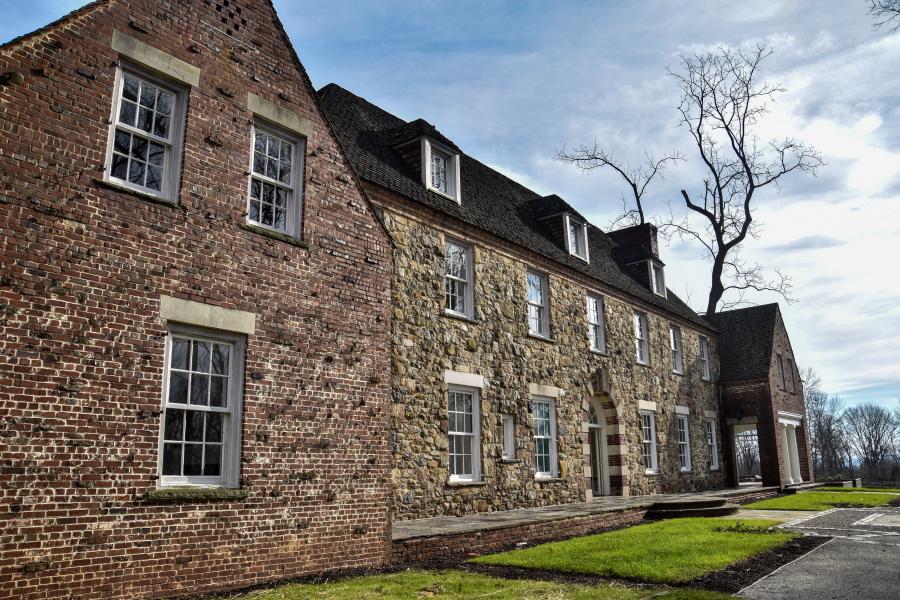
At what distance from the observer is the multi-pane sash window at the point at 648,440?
22422 millimetres

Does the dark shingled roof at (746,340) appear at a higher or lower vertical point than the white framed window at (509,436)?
higher

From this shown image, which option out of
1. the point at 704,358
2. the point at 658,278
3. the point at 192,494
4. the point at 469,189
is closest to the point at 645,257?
the point at 658,278

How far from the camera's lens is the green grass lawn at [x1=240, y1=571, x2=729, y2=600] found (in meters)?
7.36

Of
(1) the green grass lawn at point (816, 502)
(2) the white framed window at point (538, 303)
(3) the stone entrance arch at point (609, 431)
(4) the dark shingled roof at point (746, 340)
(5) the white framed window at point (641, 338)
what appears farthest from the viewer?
(4) the dark shingled roof at point (746, 340)

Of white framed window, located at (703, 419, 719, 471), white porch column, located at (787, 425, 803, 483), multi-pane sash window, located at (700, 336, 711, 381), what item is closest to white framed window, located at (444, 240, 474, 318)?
white framed window, located at (703, 419, 719, 471)

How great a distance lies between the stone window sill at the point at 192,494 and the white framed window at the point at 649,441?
1673 centimetres

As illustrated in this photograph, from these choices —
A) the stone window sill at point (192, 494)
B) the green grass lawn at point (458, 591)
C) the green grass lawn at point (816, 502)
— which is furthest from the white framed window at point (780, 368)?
the stone window sill at point (192, 494)

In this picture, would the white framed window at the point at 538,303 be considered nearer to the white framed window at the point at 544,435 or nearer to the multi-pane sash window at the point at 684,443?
the white framed window at the point at 544,435

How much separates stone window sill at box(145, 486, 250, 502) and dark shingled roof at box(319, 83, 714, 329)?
6.87 metres

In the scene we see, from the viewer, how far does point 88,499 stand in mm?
6945

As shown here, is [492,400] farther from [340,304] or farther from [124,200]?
[124,200]

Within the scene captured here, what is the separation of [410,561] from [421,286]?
239 inches

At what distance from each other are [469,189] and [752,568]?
11.8 m

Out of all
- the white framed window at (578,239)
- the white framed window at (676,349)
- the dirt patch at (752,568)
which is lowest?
the dirt patch at (752,568)
